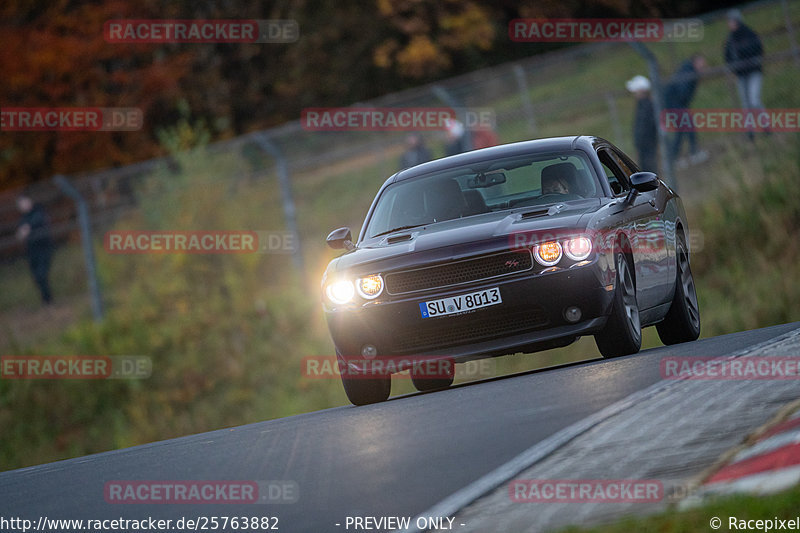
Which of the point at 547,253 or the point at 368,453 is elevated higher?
the point at 547,253

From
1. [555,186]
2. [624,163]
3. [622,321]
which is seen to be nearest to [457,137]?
[624,163]

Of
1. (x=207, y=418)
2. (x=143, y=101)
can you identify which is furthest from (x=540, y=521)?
(x=143, y=101)

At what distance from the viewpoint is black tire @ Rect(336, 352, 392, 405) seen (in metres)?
9.76

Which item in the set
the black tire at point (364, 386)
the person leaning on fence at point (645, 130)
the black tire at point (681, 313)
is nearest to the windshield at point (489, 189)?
the black tire at point (364, 386)

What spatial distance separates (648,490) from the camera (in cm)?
474

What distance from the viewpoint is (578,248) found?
353 inches

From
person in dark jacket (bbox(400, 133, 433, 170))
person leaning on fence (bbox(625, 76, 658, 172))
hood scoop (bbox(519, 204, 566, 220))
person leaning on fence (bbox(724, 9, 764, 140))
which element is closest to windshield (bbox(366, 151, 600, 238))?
hood scoop (bbox(519, 204, 566, 220))

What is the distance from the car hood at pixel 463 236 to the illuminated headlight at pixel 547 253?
11 cm

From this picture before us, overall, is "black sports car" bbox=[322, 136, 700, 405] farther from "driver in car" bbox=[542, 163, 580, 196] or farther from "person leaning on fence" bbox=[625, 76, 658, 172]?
"person leaning on fence" bbox=[625, 76, 658, 172]

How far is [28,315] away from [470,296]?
51.7 ft

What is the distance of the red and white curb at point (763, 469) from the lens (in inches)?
170

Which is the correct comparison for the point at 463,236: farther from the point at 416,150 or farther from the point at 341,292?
the point at 416,150

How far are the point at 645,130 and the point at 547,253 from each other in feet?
35.9

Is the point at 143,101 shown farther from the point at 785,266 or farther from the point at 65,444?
the point at 785,266
